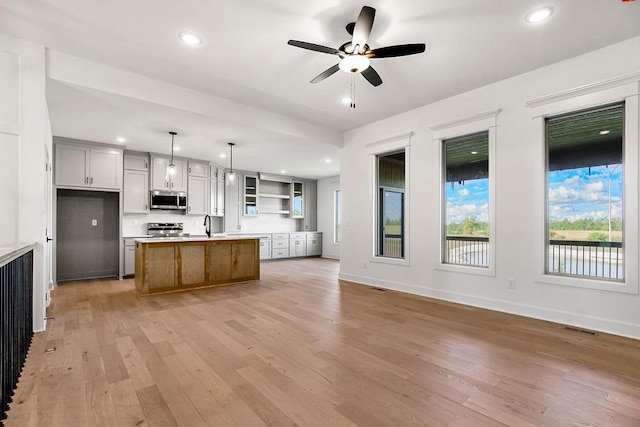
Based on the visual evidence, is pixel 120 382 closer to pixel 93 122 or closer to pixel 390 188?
pixel 93 122

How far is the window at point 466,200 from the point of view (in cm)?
439

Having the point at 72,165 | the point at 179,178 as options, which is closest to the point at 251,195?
the point at 179,178

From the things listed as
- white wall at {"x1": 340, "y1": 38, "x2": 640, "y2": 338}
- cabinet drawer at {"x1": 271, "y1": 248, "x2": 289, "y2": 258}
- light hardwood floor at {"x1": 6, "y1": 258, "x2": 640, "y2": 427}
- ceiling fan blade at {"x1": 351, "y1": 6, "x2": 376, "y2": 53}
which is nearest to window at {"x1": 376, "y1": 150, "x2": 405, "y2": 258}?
white wall at {"x1": 340, "y1": 38, "x2": 640, "y2": 338}

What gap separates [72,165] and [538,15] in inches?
285

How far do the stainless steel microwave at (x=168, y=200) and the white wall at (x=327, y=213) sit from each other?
4632 mm

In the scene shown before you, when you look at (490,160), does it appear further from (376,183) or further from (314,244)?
(314,244)

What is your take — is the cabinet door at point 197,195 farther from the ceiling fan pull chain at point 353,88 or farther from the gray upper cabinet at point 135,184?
the ceiling fan pull chain at point 353,88

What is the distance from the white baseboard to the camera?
10.4 ft

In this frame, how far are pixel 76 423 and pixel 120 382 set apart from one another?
440mm

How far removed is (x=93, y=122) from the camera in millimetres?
4898

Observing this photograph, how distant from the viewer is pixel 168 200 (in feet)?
23.4

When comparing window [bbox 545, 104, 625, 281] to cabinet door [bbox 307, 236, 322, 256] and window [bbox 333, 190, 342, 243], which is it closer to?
window [bbox 333, 190, 342, 243]

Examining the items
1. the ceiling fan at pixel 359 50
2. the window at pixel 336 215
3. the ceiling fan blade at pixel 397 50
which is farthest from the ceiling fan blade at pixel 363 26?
the window at pixel 336 215

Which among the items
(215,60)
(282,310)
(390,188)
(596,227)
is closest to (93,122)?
(215,60)
